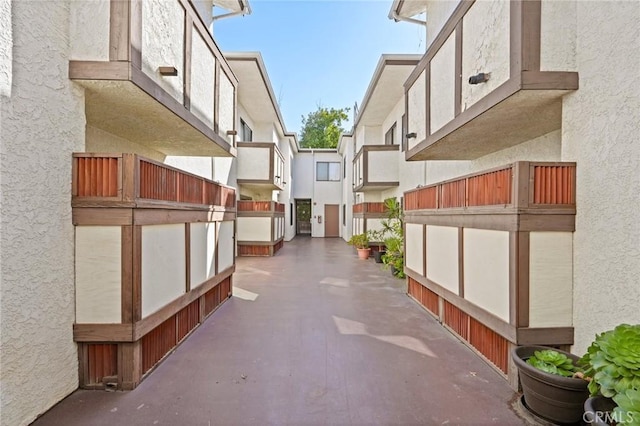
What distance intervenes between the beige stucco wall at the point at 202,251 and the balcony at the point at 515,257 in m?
3.55

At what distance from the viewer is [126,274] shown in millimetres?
2846

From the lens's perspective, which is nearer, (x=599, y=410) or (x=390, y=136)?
(x=599, y=410)

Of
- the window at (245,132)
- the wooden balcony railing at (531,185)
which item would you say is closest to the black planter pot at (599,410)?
the wooden balcony railing at (531,185)

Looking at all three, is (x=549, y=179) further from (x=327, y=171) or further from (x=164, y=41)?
(x=327, y=171)

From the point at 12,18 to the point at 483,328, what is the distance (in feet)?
16.6

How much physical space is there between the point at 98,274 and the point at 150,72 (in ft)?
6.47

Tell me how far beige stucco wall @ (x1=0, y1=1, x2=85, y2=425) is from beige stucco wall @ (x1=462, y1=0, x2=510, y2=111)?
3975 mm

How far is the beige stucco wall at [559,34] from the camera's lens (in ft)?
9.20

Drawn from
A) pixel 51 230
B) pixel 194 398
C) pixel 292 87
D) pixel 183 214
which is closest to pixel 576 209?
pixel 194 398

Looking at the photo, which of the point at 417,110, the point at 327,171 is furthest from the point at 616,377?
the point at 327,171

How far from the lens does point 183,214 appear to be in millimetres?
3930

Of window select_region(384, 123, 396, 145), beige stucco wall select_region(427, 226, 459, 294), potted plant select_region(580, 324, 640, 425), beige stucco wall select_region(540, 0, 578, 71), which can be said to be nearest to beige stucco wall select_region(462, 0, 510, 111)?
beige stucco wall select_region(540, 0, 578, 71)

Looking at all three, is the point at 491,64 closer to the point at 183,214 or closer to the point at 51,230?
the point at 183,214

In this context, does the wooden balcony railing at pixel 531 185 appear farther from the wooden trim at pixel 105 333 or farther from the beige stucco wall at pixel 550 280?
the wooden trim at pixel 105 333
